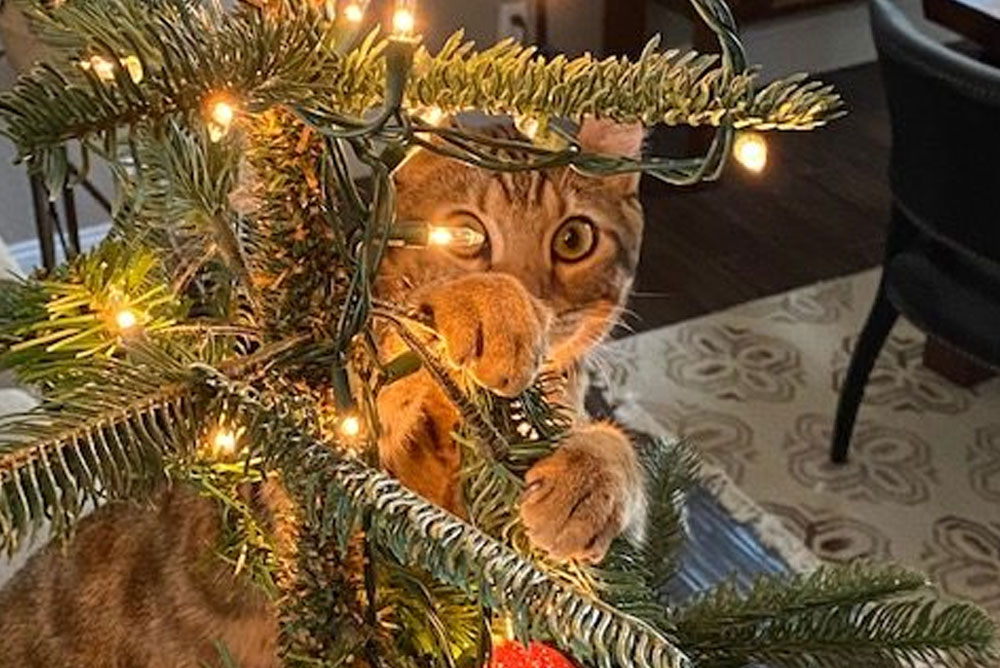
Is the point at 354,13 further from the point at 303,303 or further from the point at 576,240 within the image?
the point at 576,240

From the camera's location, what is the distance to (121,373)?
53 centimetres

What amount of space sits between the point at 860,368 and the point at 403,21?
1.85m

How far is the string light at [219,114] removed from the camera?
500 millimetres

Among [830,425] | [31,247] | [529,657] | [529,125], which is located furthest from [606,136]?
[31,247]

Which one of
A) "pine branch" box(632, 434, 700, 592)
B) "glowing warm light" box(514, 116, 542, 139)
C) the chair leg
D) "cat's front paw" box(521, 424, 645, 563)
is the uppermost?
"glowing warm light" box(514, 116, 542, 139)

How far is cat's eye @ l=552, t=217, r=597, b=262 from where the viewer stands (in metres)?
0.99

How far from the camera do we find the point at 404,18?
57 cm

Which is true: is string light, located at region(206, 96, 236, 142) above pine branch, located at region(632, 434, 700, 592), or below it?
above

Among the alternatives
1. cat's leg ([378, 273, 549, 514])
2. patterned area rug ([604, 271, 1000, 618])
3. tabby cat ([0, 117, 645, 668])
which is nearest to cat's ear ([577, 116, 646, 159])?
tabby cat ([0, 117, 645, 668])

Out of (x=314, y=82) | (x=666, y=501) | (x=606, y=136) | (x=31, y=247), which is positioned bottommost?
(x=31, y=247)

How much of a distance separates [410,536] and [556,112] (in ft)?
0.63

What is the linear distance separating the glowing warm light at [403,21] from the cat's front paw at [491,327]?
0.46ft

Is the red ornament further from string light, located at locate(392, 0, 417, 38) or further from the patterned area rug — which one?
the patterned area rug

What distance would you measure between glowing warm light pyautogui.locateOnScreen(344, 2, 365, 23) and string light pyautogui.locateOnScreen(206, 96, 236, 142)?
6 centimetres
